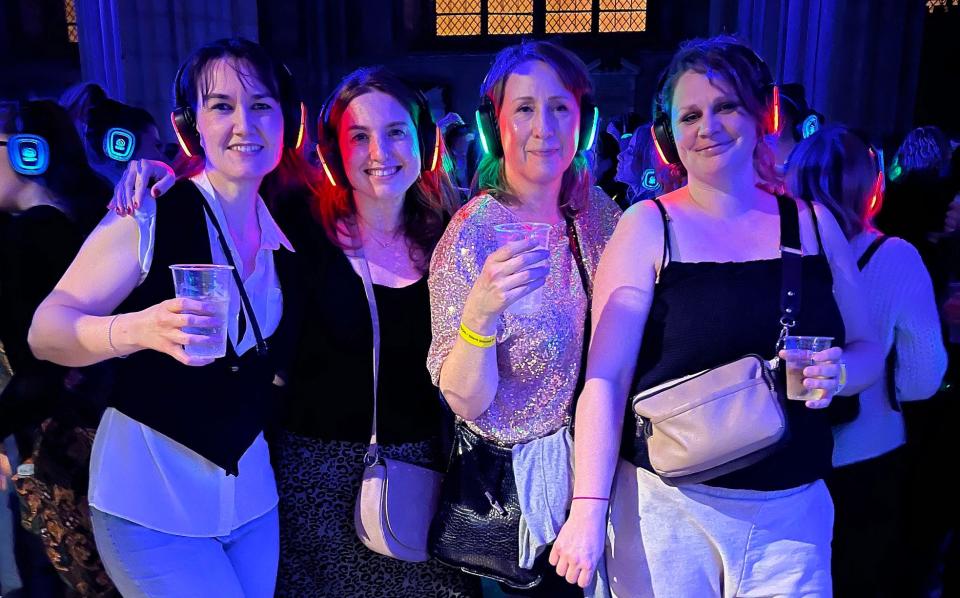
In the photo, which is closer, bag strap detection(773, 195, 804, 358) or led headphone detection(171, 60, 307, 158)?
bag strap detection(773, 195, 804, 358)

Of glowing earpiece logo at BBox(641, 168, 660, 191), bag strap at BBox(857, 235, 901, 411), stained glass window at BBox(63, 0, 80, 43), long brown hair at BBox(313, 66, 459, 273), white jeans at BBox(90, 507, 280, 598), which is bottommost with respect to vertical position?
white jeans at BBox(90, 507, 280, 598)

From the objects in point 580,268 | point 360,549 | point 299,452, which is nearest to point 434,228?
point 580,268

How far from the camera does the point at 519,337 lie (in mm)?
1824

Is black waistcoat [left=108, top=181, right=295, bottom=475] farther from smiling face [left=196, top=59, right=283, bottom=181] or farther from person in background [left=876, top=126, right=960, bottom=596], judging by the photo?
person in background [left=876, top=126, right=960, bottom=596]

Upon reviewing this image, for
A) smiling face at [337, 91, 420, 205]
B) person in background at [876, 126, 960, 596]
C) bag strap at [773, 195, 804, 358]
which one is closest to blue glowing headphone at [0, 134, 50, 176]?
smiling face at [337, 91, 420, 205]

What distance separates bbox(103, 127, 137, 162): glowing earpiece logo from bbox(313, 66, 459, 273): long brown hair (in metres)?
2.31

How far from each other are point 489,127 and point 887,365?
1605 millimetres

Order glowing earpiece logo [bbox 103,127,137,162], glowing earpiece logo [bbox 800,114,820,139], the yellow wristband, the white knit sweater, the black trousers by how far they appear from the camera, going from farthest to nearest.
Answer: glowing earpiece logo [bbox 800,114,820,139] → glowing earpiece logo [bbox 103,127,137,162] → the black trousers → the white knit sweater → the yellow wristband

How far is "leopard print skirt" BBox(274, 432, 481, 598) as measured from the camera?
2109mm

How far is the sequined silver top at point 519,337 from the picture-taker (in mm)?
1826

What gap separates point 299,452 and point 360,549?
0.33 metres

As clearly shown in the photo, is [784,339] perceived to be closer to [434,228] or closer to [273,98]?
[434,228]

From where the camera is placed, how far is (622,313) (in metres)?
1.72

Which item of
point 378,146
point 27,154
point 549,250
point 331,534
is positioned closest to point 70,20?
point 27,154
